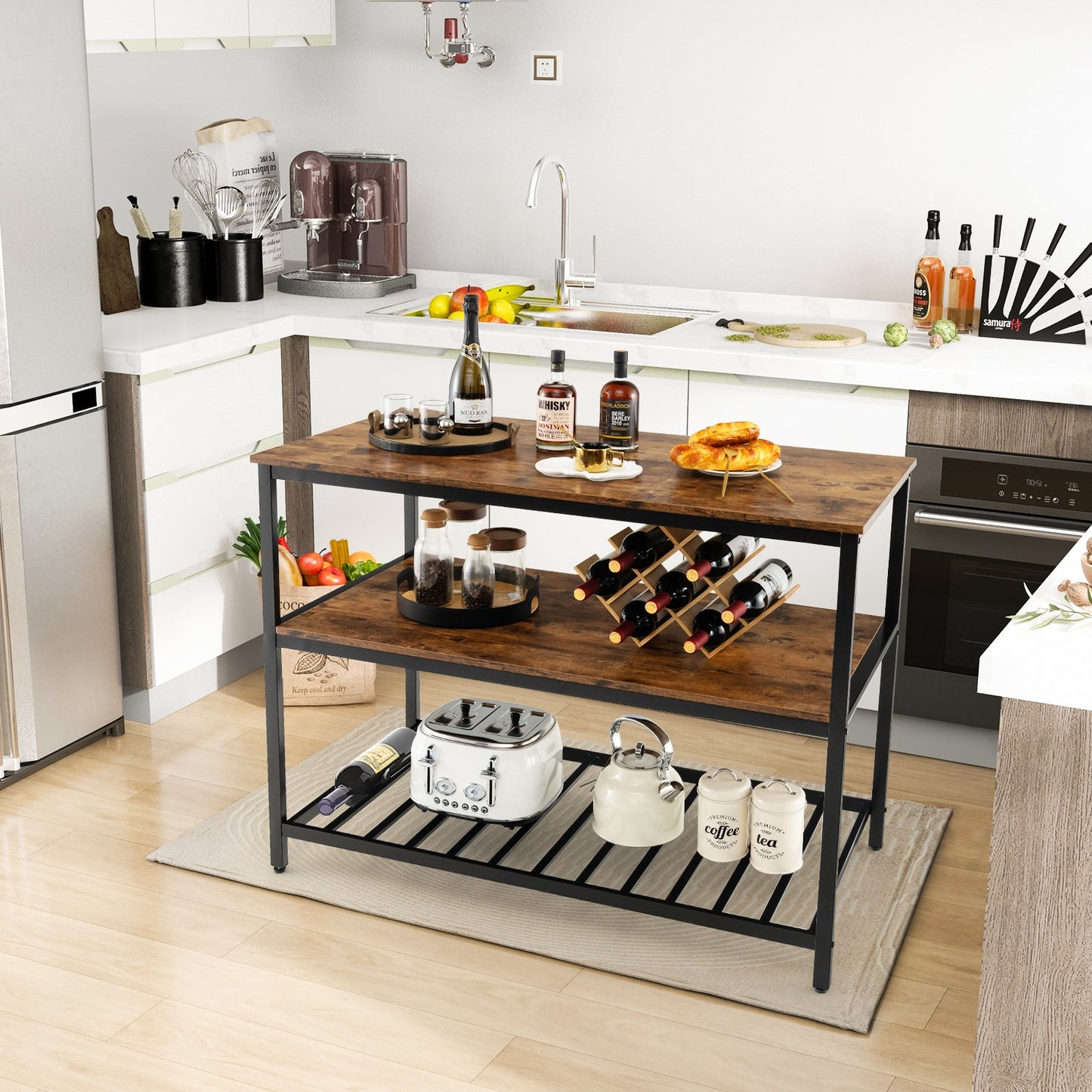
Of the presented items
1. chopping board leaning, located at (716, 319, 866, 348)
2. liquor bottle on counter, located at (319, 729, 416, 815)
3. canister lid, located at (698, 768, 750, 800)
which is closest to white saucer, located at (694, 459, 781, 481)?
canister lid, located at (698, 768, 750, 800)

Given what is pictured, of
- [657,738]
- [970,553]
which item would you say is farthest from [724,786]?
[970,553]

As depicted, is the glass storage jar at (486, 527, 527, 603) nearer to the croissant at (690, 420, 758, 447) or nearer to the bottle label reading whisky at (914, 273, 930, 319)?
the croissant at (690, 420, 758, 447)

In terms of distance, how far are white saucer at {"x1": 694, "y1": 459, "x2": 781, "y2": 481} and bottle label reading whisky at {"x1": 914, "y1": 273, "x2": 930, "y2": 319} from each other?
53.7 inches

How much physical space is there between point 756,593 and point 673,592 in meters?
0.15

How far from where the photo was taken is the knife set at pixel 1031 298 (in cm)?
364

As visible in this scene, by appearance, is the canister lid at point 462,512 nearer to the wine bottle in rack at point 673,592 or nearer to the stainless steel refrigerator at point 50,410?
the wine bottle in rack at point 673,592

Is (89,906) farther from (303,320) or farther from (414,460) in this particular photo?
(303,320)

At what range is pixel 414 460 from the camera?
2.68 meters

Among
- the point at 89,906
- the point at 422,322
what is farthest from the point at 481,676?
the point at 422,322

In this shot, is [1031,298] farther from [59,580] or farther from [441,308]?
[59,580]

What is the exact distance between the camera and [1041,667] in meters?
1.73

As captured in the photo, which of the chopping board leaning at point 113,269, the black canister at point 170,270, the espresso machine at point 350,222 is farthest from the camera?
the espresso machine at point 350,222

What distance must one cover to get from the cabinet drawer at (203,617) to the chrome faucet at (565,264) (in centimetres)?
119

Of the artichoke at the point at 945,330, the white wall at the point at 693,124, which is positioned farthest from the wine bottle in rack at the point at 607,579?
the white wall at the point at 693,124
